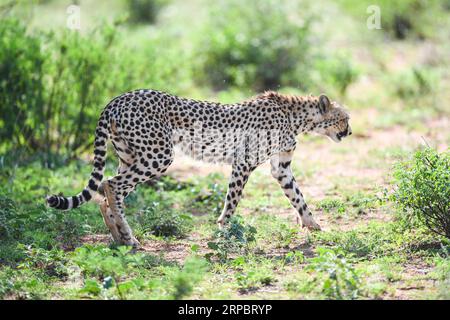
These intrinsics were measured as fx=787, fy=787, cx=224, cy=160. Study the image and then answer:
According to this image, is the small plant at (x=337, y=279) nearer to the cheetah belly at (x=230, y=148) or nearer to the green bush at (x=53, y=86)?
the cheetah belly at (x=230, y=148)

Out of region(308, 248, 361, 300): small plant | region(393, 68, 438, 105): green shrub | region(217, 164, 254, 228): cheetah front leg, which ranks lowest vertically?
region(308, 248, 361, 300): small plant

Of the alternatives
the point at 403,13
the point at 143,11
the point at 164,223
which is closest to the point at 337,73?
the point at 403,13

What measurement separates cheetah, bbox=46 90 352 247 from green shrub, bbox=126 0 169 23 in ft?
47.7

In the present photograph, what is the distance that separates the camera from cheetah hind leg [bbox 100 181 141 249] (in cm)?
790

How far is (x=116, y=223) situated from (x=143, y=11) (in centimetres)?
1579

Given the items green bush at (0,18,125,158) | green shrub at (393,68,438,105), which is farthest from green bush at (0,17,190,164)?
green shrub at (393,68,438,105)

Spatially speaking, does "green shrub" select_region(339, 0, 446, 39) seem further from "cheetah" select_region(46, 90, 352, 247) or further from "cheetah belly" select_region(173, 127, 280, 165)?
"cheetah belly" select_region(173, 127, 280, 165)

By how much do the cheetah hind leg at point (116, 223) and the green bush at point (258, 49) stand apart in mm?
7995

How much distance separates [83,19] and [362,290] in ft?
56.5

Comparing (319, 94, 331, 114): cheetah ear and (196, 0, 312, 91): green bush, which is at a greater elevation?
(196, 0, 312, 91): green bush

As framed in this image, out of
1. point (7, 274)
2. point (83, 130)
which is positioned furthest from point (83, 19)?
point (7, 274)

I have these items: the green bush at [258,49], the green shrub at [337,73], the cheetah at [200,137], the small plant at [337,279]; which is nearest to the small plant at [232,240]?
the cheetah at [200,137]

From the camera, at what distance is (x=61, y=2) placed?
975 inches
